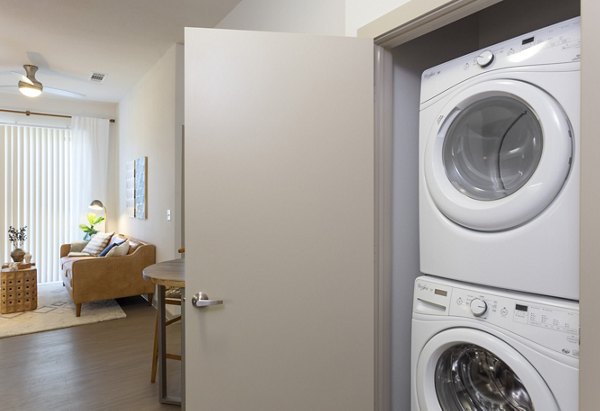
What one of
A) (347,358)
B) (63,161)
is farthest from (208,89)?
(63,161)

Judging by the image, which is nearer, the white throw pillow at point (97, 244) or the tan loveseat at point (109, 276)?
the tan loveseat at point (109, 276)

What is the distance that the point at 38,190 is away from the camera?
5832mm

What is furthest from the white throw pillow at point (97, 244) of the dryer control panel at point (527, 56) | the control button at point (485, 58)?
the control button at point (485, 58)

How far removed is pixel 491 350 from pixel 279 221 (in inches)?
35.2

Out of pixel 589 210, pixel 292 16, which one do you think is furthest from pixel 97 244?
pixel 589 210

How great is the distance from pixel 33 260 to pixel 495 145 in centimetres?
657

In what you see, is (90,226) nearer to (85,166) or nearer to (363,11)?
(85,166)

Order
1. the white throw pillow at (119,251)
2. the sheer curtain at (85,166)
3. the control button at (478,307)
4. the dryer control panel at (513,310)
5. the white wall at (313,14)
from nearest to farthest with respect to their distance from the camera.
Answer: the dryer control panel at (513,310), the control button at (478,307), the white wall at (313,14), the white throw pillow at (119,251), the sheer curtain at (85,166)

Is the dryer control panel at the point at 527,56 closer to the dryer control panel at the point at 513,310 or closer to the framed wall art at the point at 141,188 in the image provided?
the dryer control panel at the point at 513,310

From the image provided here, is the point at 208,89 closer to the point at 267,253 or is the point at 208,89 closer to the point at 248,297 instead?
the point at 267,253

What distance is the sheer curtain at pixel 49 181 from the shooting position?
562cm

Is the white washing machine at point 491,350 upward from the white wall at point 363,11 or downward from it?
downward

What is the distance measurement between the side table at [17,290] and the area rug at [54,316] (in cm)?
8

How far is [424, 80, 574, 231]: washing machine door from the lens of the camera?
1171 mm
